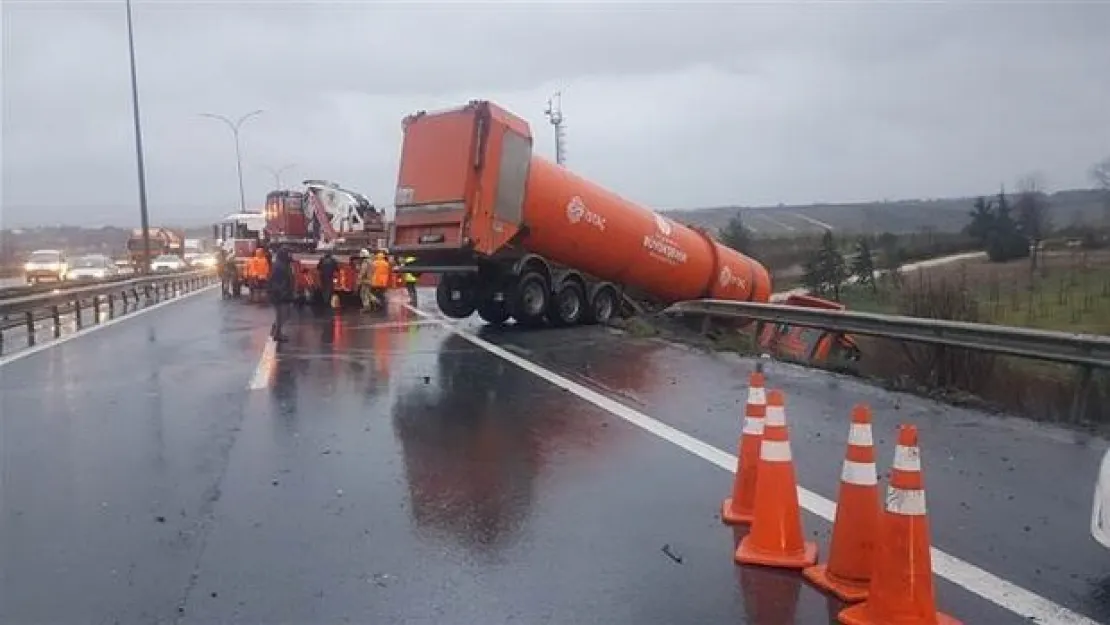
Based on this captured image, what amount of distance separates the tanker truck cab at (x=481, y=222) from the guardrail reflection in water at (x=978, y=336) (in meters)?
4.64

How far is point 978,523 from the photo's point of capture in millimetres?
5773

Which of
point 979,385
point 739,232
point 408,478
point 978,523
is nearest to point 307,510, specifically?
point 408,478

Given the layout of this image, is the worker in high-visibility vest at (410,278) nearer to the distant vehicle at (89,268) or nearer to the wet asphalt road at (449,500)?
the wet asphalt road at (449,500)

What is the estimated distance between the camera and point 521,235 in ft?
57.5

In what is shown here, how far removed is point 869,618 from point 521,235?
13.7 meters

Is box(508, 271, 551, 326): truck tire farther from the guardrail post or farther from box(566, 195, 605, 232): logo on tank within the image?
the guardrail post

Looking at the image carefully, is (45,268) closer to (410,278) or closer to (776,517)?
(410,278)

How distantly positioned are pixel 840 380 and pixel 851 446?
22.6 ft

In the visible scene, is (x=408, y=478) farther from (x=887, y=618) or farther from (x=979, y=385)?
(x=979, y=385)

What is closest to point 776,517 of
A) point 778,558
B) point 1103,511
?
point 778,558

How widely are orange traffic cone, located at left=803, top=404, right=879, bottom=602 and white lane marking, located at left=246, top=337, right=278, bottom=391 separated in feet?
26.7

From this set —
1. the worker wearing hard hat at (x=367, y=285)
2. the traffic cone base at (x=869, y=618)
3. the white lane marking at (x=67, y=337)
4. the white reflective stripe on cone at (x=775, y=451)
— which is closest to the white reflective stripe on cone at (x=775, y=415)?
the white reflective stripe on cone at (x=775, y=451)

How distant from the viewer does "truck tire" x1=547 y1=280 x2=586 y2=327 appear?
60.8ft

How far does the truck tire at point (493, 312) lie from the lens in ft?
61.7
